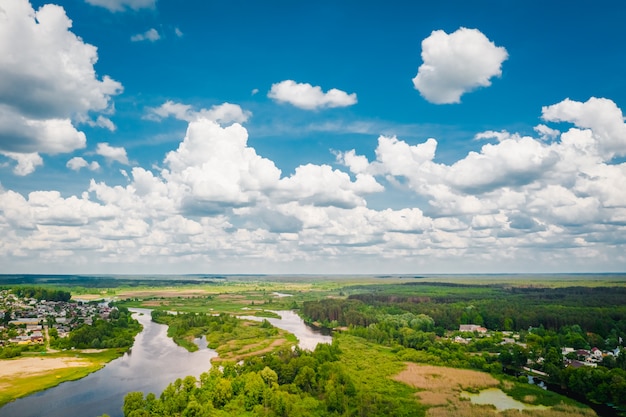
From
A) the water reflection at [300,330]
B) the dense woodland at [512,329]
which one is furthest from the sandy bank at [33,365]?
the dense woodland at [512,329]

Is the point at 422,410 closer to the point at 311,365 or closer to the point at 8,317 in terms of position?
the point at 311,365

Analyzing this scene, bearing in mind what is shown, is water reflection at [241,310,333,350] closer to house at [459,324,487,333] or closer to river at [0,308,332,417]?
river at [0,308,332,417]

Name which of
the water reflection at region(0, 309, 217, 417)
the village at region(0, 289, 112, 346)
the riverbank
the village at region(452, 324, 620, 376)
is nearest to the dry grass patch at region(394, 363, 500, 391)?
the village at region(452, 324, 620, 376)

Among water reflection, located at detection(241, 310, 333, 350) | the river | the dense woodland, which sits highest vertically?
the dense woodland

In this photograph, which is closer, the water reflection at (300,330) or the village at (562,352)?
the village at (562,352)

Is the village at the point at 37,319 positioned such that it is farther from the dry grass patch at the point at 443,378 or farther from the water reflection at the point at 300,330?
the dry grass patch at the point at 443,378

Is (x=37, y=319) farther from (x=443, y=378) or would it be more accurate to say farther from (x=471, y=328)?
(x=471, y=328)
